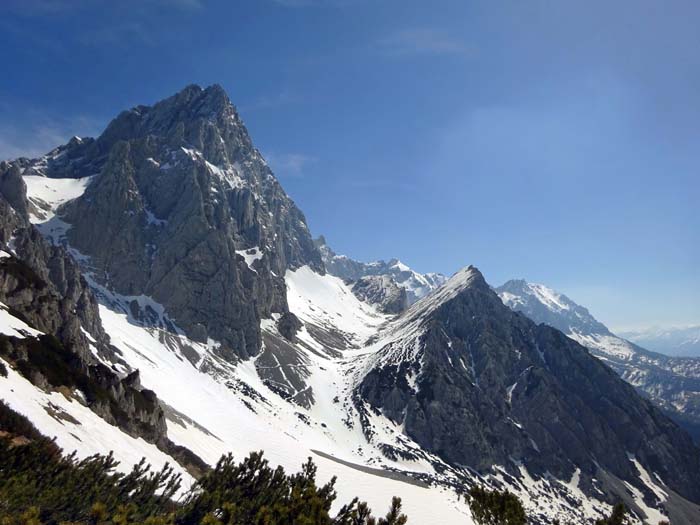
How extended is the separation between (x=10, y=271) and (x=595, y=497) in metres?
197

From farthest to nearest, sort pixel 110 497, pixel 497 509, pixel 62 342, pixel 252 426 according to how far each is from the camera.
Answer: pixel 252 426 < pixel 62 342 < pixel 497 509 < pixel 110 497

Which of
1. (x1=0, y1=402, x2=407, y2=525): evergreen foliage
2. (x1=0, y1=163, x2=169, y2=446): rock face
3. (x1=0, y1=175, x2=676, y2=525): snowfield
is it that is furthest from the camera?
(x1=0, y1=163, x2=169, y2=446): rock face

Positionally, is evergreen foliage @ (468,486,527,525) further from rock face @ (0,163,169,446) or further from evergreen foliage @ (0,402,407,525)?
rock face @ (0,163,169,446)

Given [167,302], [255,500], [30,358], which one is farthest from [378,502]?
[167,302]

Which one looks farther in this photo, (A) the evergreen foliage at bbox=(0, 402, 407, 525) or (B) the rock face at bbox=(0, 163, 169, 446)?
(B) the rock face at bbox=(0, 163, 169, 446)

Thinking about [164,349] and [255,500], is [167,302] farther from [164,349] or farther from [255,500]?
[255,500]

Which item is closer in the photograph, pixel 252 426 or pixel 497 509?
pixel 497 509

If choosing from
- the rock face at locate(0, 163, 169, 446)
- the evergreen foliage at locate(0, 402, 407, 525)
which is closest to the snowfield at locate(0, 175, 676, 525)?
the rock face at locate(0, 163, 169, 446)

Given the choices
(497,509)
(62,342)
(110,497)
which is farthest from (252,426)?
(497,509)

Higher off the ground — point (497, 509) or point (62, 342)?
point (497, 509)

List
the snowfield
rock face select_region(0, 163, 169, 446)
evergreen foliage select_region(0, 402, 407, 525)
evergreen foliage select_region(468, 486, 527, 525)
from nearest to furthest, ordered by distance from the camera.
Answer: evergreen foliage select_region(0, 402, 407, 525)
evergreen foliage select_region(468, 486, 527, 525)
the snowfield
rock face select_region(0, 163, 169, 446)

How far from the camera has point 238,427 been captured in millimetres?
113875

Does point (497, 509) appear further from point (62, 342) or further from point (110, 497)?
point (62, 342)

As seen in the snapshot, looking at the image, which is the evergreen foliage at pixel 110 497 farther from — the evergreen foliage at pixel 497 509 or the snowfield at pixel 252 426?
the evergreen foliage at pixel 497 509
